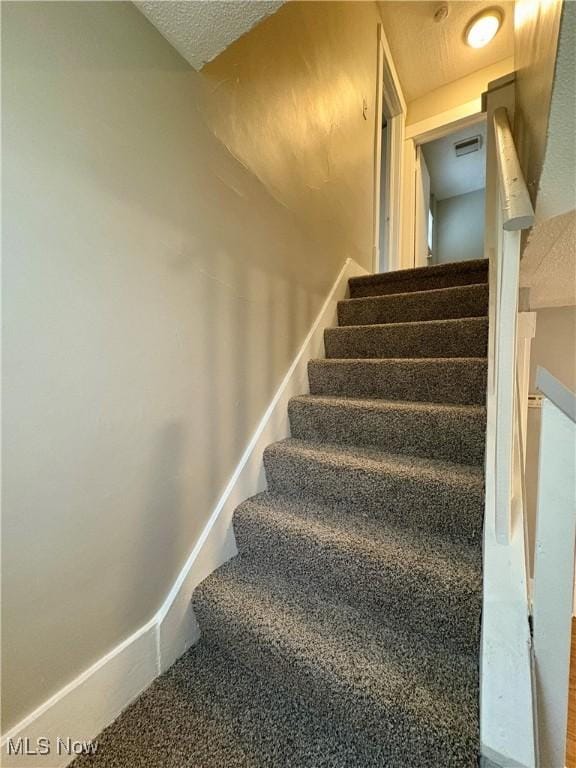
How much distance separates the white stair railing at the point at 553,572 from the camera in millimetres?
556

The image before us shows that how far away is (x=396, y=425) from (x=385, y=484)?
0.27 meters

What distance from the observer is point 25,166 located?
65 centimetres

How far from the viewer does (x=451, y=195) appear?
5.12 metres

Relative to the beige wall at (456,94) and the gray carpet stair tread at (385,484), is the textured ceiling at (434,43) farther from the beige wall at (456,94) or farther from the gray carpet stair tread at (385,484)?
the gray carpet stair tread at (385,484)

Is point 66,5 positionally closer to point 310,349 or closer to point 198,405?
point 198,405

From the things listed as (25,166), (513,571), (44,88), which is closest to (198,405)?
(25,166)

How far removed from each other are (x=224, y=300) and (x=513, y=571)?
44.0 inches

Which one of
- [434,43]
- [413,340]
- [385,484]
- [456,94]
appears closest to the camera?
[385,484]

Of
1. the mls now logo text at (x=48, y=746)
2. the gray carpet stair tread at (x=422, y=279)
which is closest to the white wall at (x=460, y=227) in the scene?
the gray carpet stair tread at (x=422, y=279)

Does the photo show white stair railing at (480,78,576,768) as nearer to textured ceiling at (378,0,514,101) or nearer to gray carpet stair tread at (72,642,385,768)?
gray carpet stair tread at (72,642,385,768)

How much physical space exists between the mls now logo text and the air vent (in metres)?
5.26

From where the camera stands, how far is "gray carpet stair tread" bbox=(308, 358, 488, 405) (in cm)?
132

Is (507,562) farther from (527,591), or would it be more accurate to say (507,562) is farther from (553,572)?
(553,572)

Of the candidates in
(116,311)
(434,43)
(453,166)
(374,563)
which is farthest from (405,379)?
(453,166)
